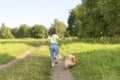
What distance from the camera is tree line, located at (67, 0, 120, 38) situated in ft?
160

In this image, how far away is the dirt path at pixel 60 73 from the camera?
49.1 ft

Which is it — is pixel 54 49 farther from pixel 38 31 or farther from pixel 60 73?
pixel 38 31

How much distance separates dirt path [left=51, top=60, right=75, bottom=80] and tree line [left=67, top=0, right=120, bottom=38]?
30031 millimetres

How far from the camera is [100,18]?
59312 millimetres

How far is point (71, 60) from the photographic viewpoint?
17719mm

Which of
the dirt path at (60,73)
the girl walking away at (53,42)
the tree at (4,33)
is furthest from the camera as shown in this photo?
the tree at (4,33)

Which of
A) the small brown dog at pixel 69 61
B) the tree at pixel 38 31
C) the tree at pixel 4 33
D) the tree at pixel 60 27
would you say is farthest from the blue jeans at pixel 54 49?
the tree at pixel 4 33

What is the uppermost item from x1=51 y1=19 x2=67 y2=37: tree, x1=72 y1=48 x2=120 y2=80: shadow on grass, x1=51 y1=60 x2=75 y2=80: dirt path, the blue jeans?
x1=51 y1=19 x2=67 y2=37: tree

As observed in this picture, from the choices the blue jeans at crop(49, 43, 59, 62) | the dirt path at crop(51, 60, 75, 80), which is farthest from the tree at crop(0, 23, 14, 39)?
the dirt path at crop(51, 60, 75, 80)

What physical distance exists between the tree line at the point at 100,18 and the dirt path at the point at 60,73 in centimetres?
3003

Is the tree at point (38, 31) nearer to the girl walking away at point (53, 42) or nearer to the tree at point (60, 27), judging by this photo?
the tree at point (60, 27)

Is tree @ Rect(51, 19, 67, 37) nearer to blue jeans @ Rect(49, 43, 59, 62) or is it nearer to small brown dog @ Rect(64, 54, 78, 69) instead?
blue jeans @ Rect(49, 43, 59, 62)

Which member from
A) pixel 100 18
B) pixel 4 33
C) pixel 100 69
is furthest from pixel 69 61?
pixel 4 33

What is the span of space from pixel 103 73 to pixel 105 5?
3699 cm
